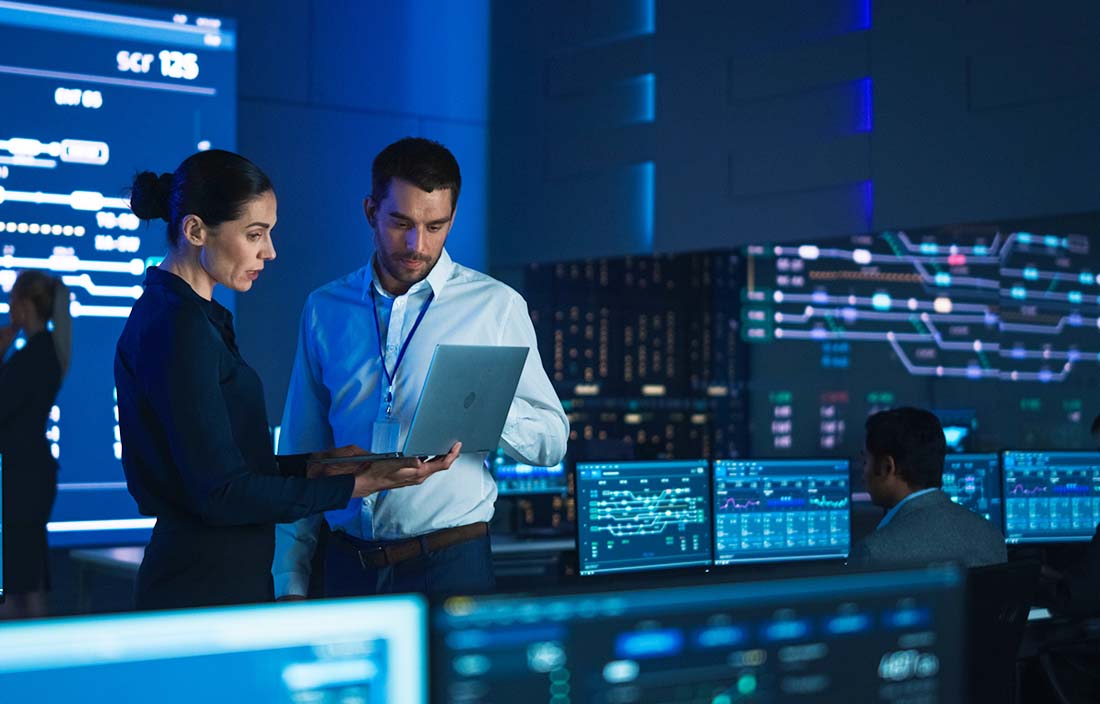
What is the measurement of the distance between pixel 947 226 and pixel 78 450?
3.52 m

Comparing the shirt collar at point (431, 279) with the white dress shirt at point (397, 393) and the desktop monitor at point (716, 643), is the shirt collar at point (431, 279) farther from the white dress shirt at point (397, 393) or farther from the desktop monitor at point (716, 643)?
the desktop monitor at point (716, 643)

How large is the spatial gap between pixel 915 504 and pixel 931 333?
2.01 meters

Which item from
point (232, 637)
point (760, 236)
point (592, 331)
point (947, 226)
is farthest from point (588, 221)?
point (232, 637)

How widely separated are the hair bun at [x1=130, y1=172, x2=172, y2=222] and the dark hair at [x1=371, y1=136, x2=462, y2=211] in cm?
40

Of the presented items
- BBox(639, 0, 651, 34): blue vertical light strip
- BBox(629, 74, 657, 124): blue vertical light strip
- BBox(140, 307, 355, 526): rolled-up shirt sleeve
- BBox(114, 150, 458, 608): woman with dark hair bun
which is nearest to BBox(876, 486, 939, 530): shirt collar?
BBox(114, 150, 458, 608): woman with dark hair bun

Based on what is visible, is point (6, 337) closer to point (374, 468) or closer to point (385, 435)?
point (385, 435)

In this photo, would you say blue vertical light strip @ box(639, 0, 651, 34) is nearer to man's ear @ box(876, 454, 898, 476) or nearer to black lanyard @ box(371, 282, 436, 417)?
man's ear @ box(876, 454, 898, 476)

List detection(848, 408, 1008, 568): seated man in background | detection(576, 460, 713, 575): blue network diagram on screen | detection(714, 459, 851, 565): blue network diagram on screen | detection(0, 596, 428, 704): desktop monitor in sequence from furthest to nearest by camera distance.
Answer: detection(714, 459, 851, 565): blue network diagram on screen
detection(576, 460, 713, 575): blue network diagram on screen
detection(848, 408, 1008, 568): seated man in background
detection(0, 596, 428, 704): desktop monitor

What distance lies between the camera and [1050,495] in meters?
4.47

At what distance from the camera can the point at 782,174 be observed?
17.9 feet

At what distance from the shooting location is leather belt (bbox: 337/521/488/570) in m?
2.28

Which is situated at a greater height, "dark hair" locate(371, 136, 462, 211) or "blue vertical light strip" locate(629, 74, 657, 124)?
"blue vertical light strip" locate(629, 74, 657, 124)

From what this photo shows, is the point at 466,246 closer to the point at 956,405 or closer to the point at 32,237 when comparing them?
the point at 32,237

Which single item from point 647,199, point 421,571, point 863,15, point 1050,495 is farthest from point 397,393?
point 647,199
